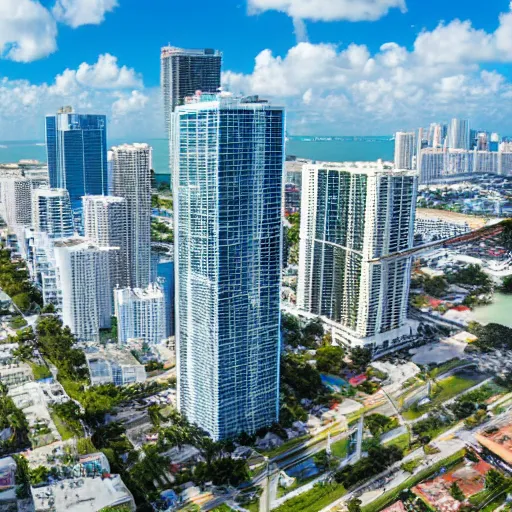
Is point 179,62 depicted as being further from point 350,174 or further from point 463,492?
point 463,492

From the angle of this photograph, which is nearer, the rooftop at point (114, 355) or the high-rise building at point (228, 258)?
the high-rise building at point (228, 258)

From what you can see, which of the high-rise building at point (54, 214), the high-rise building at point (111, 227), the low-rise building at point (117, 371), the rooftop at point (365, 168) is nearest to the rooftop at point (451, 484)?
the low-rise building at point (117, 371)

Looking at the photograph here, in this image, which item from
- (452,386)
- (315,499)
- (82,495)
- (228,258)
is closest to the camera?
(82,495)

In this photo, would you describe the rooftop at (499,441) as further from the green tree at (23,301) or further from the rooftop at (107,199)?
the green tree at (23,301)

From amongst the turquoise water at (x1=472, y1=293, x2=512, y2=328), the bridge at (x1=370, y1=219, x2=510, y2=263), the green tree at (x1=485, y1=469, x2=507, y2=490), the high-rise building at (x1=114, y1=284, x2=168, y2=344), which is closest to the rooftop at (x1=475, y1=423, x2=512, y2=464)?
the green tree at (x1=485, y1=469, x2=507, y2=490)

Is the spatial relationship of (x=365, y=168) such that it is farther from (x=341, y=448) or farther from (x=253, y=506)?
(x=253, y=506)

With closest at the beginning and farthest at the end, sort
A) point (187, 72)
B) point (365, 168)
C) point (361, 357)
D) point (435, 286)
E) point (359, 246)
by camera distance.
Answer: point (361, 357)
point (359, 246)
point (365, 168)
point (435, 286)
point (187, 72)

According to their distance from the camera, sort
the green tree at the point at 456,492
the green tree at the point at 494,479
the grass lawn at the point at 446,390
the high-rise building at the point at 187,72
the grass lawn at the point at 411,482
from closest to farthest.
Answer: the grass lawn at the point at 411,482 → the green tree at the point at 456,492 → the green tree at the point at 494,479 → the grass lawn at the point at 446,390 → the high-rise building at the point at 187,72

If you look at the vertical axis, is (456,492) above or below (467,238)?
below

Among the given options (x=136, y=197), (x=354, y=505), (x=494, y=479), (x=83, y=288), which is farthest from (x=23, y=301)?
(x=494, y=479)
